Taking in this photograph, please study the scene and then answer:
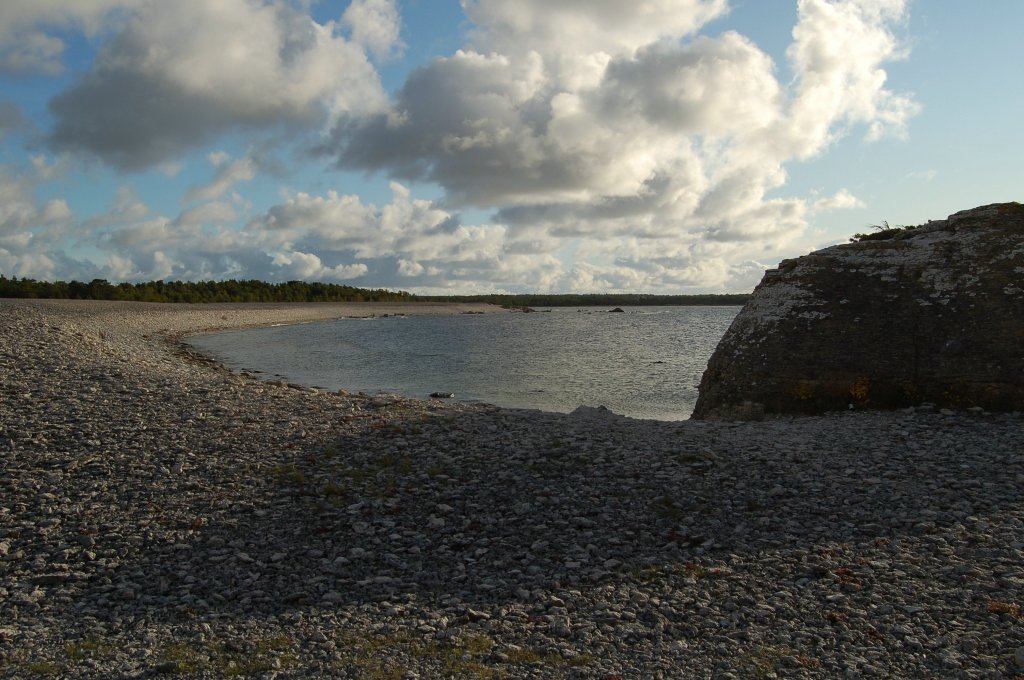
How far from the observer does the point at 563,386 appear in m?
32.1

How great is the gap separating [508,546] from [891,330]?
485 inches

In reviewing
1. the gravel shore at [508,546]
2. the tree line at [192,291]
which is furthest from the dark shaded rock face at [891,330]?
the tree line at [192,291]

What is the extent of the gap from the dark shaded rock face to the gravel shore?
3.60ft

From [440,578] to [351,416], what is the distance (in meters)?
8.18

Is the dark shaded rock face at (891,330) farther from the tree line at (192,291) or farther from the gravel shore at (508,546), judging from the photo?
the tree line at (192,291)

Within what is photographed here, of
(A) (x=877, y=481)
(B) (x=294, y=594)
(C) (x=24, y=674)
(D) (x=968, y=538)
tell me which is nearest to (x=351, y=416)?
(B) (x=294, y=594)

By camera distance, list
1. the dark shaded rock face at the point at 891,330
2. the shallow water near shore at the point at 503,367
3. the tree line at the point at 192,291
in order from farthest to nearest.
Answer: the tree line at the point at 192,291, the shallow water near shore at the point at 503,367, the dark shaded rock face at the point at 891,330

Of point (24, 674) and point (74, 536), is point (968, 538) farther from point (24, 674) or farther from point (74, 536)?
point (74, 536)

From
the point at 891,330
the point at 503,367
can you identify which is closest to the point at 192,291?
the point at 503,367

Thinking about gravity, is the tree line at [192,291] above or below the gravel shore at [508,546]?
above

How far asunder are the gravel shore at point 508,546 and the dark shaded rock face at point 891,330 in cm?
110

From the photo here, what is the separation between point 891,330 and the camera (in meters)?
16.8

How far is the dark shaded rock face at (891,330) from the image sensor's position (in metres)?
15.7

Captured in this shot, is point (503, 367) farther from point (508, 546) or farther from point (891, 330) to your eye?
point (508, 546)
